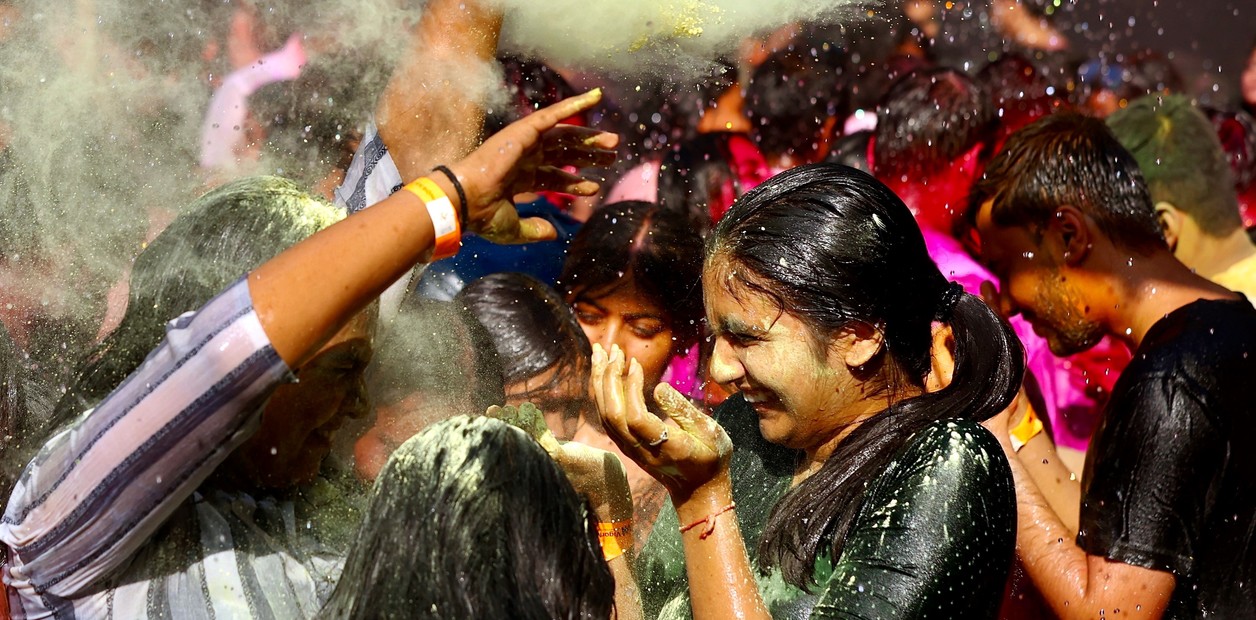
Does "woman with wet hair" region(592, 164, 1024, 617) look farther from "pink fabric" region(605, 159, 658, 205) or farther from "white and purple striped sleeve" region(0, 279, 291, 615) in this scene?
"pink fabric" region(605, 159, 658, 205)

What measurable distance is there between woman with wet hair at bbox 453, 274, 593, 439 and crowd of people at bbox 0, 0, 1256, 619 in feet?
0.03

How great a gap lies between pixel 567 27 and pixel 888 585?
1388mm

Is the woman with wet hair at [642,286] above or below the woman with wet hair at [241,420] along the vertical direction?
below

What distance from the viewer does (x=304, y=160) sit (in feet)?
9.85

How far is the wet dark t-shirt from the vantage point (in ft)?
9.00

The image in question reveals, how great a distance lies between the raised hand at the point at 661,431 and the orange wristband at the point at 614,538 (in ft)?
1.38

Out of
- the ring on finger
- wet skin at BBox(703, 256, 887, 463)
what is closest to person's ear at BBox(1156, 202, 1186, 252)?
wet skin at BBox(703, 256, 887, 463)

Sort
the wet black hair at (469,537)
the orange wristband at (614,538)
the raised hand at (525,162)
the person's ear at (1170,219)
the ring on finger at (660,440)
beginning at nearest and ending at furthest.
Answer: the wet black hair at (469,537) < the raised hand at (525,162) < the ring on finger at (660,440) < the orange wristband at (614,538) < the person's ear at (1170,219)

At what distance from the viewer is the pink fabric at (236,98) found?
113 inches

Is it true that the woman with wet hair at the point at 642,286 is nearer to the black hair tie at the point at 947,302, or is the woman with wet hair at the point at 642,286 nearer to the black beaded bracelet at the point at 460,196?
the black hair tie at the point at 947,302

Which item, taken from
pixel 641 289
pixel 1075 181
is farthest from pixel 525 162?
pixel 1075 181

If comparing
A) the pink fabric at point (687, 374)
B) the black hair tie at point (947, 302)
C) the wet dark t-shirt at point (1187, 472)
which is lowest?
the wet dark t-shirt at point (1187, 472)

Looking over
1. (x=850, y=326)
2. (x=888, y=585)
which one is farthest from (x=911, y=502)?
(x=850, y=326)

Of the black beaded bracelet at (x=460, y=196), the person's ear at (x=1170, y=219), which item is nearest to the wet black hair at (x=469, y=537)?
the black beaded bracelet at (x=460, y=196)
